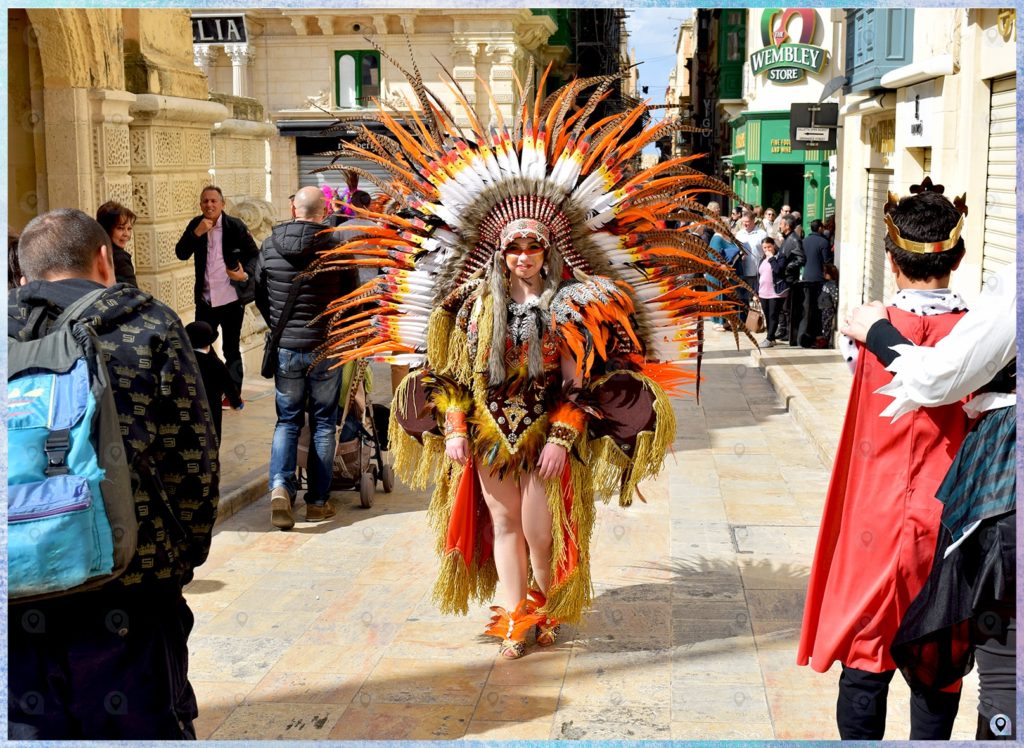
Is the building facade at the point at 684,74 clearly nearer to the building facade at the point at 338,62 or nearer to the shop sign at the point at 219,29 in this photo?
the building facade at the point at 338,62

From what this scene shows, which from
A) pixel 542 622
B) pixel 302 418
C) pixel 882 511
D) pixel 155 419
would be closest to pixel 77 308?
pixel 155 419

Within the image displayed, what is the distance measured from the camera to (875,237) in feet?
49.0

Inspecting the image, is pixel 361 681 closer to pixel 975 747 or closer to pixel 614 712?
pixel 614 712

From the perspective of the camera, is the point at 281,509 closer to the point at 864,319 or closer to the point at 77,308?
the point at 77,308

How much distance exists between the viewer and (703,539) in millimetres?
6996

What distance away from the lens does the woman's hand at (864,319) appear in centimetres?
362

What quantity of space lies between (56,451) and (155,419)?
0.32m

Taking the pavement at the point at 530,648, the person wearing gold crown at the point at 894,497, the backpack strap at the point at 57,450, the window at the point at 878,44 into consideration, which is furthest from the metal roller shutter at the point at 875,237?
the backpack strap at the point at 57,450

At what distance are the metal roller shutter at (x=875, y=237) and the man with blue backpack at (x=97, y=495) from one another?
1171 cm

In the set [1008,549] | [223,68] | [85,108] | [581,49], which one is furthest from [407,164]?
[581,49]

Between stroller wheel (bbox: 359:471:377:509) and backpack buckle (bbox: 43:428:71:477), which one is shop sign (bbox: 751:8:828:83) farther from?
backpack buckle (bbox: 43:428:71:477)

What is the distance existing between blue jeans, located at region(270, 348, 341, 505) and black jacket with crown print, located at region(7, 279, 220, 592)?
3833mm

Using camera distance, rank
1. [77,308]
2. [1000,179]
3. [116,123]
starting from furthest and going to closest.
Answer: [116,123] → [1000,179] → [77,308]

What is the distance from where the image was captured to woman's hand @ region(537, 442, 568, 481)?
16.5 feet
